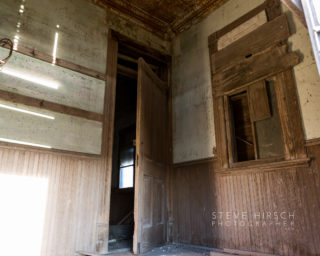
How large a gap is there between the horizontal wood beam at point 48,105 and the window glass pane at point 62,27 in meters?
0.81

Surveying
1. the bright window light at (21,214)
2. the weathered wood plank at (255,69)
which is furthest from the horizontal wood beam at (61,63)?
the weathered wood plank at (255,69)

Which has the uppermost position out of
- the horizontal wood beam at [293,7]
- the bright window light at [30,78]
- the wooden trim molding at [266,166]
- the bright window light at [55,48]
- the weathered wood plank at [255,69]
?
the bright window light at [55,48]

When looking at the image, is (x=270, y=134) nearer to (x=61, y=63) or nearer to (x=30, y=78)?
(x=61, y=63)

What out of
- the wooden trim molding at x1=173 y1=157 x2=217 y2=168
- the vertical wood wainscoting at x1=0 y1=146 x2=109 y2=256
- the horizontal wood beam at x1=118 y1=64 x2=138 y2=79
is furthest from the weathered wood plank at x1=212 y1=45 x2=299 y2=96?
the vertical wood wainscoting at x1=0 y1=146 x2=109 y2=256

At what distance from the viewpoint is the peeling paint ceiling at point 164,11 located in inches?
188

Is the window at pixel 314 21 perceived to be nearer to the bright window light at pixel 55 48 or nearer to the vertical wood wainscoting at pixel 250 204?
the vertical wood wainscoting at pixel 250 204

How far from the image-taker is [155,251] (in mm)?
3734

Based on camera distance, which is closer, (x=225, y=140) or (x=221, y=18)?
(x=225, y=140)

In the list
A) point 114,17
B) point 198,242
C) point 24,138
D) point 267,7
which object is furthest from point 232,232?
point 114,17

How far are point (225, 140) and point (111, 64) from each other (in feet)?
7.73

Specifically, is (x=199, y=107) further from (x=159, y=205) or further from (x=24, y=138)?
(x=24, y=138)

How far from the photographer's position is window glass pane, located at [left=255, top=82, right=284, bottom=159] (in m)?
3.72

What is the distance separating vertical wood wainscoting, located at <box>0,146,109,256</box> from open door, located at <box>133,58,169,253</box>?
0.62 m

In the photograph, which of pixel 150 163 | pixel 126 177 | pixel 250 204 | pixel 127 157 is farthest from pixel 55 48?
pixel 126 177
